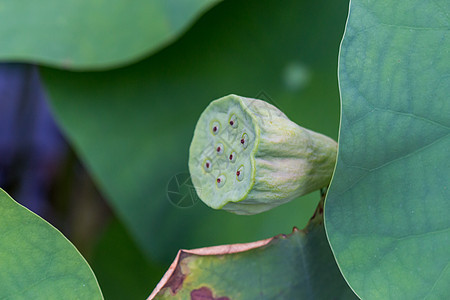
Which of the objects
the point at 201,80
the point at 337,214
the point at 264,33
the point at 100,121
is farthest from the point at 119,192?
the point at 337,214

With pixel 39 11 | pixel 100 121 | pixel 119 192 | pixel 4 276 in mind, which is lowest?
pixel 119 192

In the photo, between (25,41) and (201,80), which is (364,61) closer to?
(201,80)

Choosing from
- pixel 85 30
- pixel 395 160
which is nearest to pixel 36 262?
pixel 395 160

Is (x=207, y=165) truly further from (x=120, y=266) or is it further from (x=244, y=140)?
(x=120, y=266)

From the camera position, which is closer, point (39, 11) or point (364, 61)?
point (364, 61)

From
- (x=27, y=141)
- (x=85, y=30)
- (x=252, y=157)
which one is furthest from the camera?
(x=27, y=141)

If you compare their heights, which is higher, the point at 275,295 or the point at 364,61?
the point at 364,61
